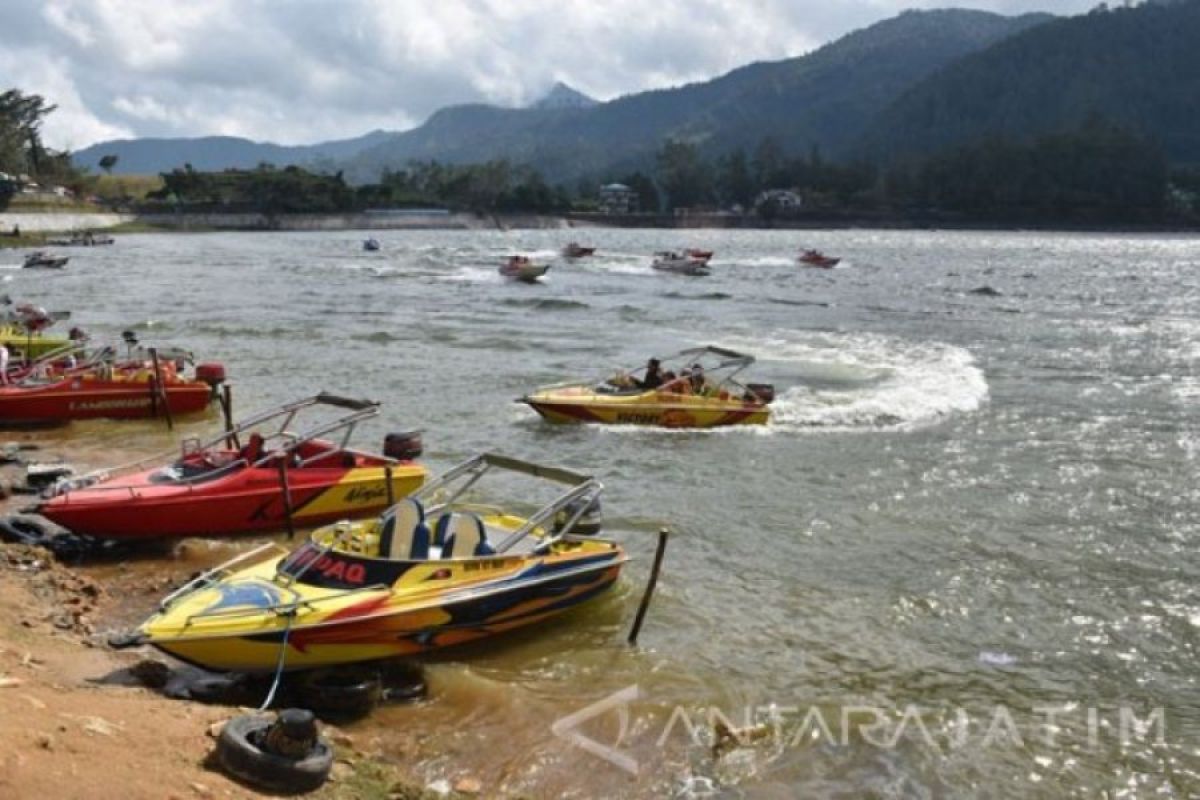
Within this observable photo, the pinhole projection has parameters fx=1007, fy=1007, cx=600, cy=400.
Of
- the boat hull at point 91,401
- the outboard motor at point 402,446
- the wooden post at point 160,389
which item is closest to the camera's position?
the outboard motor at point 402,446

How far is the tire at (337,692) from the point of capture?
10414 mm

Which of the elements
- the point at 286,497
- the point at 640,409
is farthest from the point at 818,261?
the point at 286,497

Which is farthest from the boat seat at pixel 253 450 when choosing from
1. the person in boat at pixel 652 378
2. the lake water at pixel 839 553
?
the person in boat at pixel 652 378

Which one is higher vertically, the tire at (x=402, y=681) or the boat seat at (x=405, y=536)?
the boat seat at (x=405, y=536)

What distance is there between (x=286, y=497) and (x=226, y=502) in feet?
2.96

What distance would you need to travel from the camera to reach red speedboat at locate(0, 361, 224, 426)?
2384 centimetres

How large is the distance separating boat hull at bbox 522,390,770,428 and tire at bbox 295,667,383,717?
14.2 metres

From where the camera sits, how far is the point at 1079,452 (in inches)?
914

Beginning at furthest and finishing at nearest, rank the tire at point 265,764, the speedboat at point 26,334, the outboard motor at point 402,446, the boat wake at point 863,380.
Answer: the speedboat at point 26,334 → the boat wake at point 863,380 → the outboard motor at point 402,446 → the tire at point 265,764

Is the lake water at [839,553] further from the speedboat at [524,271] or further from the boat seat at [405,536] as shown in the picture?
the speedboat at [524,271]

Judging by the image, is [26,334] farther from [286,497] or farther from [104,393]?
[286,497]

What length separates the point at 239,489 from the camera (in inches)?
632

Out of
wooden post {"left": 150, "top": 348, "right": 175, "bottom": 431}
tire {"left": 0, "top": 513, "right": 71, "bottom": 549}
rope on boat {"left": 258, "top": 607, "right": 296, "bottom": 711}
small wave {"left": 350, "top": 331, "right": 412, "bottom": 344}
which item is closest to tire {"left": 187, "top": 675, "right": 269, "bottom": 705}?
rope on boat {"left": 258, "top": 607, "right": 296, "bottom": 711}

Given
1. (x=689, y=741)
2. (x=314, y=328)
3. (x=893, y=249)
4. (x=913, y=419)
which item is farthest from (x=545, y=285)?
(x=893, y=249)
